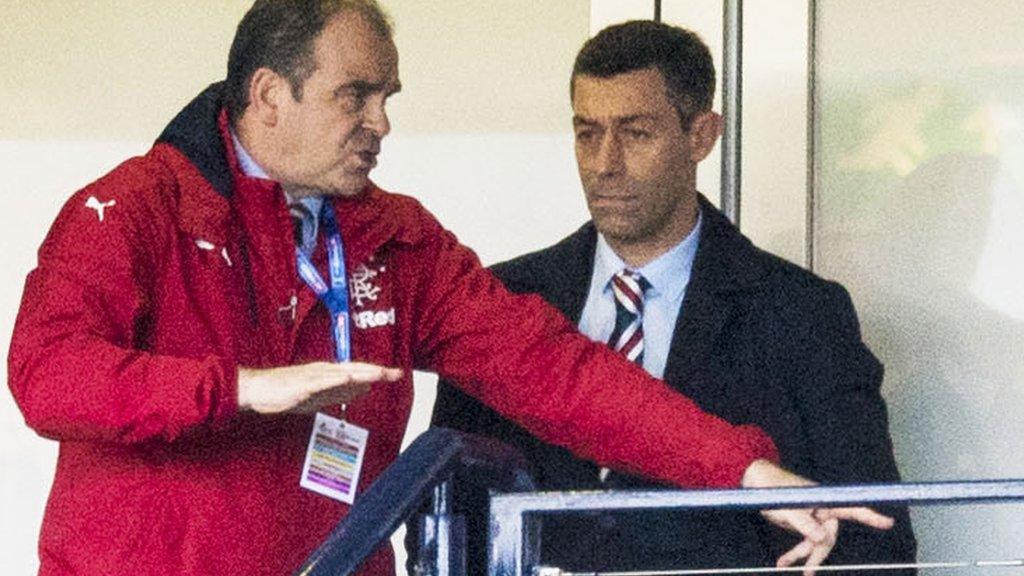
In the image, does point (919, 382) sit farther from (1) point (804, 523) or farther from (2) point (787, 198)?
(1) point (804, 523)

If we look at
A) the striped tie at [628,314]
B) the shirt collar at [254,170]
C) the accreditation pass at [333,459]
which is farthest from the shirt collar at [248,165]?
the striped tie at [628,314]

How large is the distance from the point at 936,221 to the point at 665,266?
69cm

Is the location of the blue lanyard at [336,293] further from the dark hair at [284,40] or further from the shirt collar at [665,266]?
the shirt collar at [665,266]

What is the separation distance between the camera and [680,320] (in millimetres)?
3588

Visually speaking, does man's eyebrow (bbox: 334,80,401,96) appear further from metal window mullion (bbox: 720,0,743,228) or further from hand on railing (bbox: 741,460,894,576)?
metal window mullion (bbox: 720,0,743,228)

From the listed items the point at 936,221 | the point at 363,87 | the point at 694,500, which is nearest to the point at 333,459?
the point at 363,87

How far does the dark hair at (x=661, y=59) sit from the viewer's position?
12.3 ft

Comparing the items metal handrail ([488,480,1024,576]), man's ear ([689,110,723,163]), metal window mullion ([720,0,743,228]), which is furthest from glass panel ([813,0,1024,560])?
metal handrail ([488,480,1024,576])

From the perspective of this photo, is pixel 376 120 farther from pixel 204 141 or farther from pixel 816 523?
pixel 816 523

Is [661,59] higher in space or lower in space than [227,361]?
higher

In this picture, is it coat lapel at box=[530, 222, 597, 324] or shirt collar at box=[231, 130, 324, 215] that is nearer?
shirt collar at box=[231, 130, 324, 215]

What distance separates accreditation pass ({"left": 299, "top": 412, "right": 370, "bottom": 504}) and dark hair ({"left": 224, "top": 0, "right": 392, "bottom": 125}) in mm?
443

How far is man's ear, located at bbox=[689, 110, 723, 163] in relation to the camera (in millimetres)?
3830

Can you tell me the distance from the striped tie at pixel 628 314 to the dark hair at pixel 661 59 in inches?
12.2
